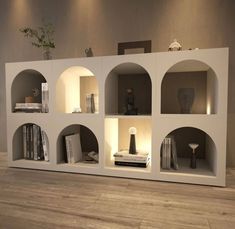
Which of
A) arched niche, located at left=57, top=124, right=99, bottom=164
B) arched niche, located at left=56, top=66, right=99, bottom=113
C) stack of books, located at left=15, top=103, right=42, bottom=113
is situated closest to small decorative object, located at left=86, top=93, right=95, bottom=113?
arched niche, located at left=56, top=66, right=99, bottom=113

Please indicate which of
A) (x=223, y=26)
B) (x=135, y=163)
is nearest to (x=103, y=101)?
(x=135, y=163)

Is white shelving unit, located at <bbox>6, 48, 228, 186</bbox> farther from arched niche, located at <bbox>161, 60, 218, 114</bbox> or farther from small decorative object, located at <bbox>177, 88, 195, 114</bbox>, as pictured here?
small decorative object, located at <bbox>177, 88, 195, 114</bbox>

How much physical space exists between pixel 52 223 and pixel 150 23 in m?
1.92

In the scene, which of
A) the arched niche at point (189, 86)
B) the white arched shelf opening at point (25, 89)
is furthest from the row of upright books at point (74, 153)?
the arched niche at point (189, 86)

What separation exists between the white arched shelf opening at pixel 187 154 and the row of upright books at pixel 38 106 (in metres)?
1.14

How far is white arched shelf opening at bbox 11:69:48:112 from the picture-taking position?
2.01m

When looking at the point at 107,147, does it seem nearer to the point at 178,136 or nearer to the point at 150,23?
the point at 178,136

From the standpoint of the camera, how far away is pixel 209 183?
1507 mm

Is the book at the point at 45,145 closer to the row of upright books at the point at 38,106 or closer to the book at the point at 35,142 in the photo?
the book at the point at 35,142

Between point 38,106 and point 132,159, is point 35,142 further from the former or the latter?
point 132,159

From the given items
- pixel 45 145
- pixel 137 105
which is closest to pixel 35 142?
pixel 45 145

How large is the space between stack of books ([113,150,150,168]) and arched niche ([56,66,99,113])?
1.64 feet

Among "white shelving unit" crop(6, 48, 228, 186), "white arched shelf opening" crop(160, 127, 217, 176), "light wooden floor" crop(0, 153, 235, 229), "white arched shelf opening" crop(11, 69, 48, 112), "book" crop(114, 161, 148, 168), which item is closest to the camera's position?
"light wooden floor" crop(0, 153, 235, 229)

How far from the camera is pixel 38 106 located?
1.96 m
